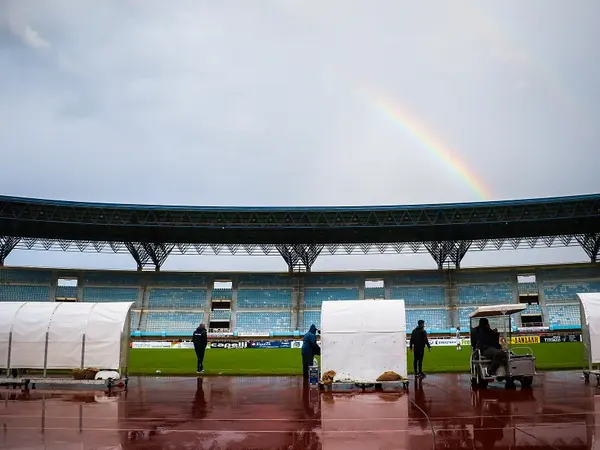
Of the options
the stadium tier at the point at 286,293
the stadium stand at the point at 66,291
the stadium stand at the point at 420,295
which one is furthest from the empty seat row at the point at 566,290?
the stadium stand at the point at 66,291

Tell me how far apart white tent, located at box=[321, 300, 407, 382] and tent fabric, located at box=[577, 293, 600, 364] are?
6.37 m

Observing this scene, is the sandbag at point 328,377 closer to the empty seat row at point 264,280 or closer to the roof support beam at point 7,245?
the empty seat row at point 264,280

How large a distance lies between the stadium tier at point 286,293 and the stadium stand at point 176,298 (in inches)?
4.4

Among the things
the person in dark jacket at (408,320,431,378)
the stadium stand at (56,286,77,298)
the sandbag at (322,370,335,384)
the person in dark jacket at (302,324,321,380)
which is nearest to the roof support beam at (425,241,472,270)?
the person in dark jacket at (408,320,431,378)

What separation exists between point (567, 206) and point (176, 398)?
40095 millimetres

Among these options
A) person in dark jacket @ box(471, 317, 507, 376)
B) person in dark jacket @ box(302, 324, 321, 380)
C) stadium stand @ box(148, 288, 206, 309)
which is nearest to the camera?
person in dark jacket @ box(471, 317, 507, 376)

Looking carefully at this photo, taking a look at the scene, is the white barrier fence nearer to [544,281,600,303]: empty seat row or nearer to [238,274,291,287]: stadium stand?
[238,274,291,287]: stadium stand

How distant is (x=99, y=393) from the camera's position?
49.6 ft

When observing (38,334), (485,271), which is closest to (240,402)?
(38,334)

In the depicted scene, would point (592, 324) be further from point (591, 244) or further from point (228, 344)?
point (591, 244)

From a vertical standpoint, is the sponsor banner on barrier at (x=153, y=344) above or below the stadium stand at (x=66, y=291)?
below

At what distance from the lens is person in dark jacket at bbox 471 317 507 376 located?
14797 mm

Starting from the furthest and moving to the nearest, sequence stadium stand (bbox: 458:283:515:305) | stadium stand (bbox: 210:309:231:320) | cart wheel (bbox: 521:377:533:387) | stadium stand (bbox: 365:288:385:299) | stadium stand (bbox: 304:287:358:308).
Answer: stadium stand (bbox: 365:288:385:299) < stadium stand (bbox: 304:287:358:308) < stadium stand (bbox: 210:309:231:320) < stadium stand (bbox: 458:283:515:305) < cart wheel (bbox: 521:377:533:387)

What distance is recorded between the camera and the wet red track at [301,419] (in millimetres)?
8039
